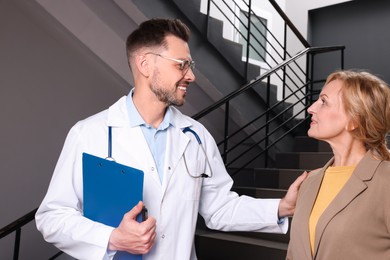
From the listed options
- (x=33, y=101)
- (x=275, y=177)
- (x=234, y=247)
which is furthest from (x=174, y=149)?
(x=33, y=101)

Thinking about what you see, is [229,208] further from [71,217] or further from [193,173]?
[71,217]

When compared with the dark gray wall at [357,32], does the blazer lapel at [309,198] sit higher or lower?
lower

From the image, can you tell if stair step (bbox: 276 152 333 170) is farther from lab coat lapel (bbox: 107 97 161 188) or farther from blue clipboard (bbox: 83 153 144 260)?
blue clipboard (bbox: 83 153 144 260)

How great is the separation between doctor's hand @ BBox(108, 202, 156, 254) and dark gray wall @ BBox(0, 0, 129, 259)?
9.22ft

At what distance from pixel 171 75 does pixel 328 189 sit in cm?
72

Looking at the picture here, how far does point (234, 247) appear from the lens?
2.94 m

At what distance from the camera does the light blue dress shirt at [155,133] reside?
1.56 metres

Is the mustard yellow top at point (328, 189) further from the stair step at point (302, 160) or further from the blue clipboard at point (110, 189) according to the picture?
the stair step at point (302, 160)

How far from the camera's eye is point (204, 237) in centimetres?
314

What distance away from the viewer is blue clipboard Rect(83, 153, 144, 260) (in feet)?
4.24

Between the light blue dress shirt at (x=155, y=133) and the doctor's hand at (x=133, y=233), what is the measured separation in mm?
316

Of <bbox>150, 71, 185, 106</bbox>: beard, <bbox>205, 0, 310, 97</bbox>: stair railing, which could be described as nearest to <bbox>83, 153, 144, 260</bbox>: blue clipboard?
<bbox>150, 71, 185, 106</bbox>: beard

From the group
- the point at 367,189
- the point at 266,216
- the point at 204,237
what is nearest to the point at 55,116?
the point at 204,237

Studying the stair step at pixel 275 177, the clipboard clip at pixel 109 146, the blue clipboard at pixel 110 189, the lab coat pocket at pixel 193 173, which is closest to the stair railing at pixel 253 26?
the stair step at pixel 275 177
